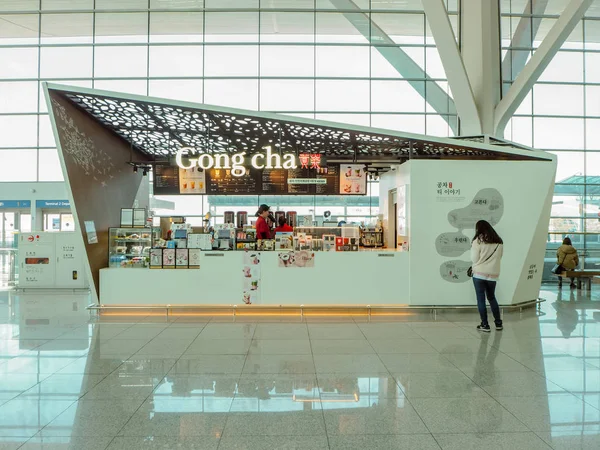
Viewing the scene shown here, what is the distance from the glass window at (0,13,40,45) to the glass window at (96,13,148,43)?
2.11 metres

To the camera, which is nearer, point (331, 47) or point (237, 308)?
point (237, 308)

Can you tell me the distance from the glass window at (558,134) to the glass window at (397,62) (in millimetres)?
4382

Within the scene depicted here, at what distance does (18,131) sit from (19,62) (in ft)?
7.77

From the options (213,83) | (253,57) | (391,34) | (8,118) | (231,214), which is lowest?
(231,214)

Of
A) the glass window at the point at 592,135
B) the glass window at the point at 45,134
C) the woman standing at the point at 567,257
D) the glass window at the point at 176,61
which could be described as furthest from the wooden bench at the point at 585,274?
the glass window at the point at 45,134

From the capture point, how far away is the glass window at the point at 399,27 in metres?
15.3

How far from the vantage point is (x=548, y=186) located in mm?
7754

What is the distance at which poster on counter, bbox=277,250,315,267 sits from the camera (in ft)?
24.9

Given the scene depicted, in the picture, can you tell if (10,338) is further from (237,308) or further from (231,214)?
(231,214)

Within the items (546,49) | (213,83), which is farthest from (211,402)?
(213,83)

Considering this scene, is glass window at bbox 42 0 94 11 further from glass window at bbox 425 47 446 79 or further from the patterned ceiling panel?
glass window at bbox 425 47 446 79

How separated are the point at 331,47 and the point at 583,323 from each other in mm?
11551

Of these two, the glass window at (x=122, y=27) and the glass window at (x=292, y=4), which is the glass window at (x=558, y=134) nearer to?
the glass window at (x=292, y=4)

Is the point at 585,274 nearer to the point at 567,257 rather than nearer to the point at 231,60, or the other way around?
the point at 567,257
